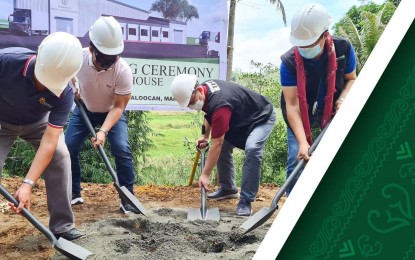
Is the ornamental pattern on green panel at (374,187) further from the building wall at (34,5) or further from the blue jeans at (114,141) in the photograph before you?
the building wall at (34,5)

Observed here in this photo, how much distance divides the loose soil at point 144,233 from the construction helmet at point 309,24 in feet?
5.15

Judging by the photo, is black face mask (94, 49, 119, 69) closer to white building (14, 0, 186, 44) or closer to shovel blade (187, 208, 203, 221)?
shovel blade (187, 208, 203, 221)

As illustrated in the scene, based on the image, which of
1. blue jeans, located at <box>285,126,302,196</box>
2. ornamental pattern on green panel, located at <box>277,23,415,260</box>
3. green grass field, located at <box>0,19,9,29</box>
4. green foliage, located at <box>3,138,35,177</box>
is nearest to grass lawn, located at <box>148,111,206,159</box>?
green foliage, located at <box>3,138,35,177</box>

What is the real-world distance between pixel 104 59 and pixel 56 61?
110 cm

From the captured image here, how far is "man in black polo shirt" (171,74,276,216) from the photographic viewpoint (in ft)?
13.8

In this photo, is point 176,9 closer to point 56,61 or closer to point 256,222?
→ point 256,222

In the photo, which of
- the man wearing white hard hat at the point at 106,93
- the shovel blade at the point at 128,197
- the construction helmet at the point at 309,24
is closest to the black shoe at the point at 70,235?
the shovel blade at the point at 128,197

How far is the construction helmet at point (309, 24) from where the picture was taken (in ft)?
11.5

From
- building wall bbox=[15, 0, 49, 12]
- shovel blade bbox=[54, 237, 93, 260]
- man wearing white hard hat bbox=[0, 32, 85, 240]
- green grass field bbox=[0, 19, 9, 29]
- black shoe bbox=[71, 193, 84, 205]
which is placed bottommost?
black shoe bbox=[71, 193, 84, 205]

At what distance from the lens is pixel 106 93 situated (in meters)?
4.33

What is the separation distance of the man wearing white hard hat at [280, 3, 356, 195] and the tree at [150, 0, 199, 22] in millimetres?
2756

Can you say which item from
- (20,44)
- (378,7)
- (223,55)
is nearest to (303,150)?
(223,55)

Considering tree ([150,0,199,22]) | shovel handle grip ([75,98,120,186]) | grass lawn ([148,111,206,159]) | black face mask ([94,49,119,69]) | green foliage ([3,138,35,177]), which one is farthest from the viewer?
grass lawn ([148,111,206,159])

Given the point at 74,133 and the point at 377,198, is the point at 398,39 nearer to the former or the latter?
the point at 377,198
